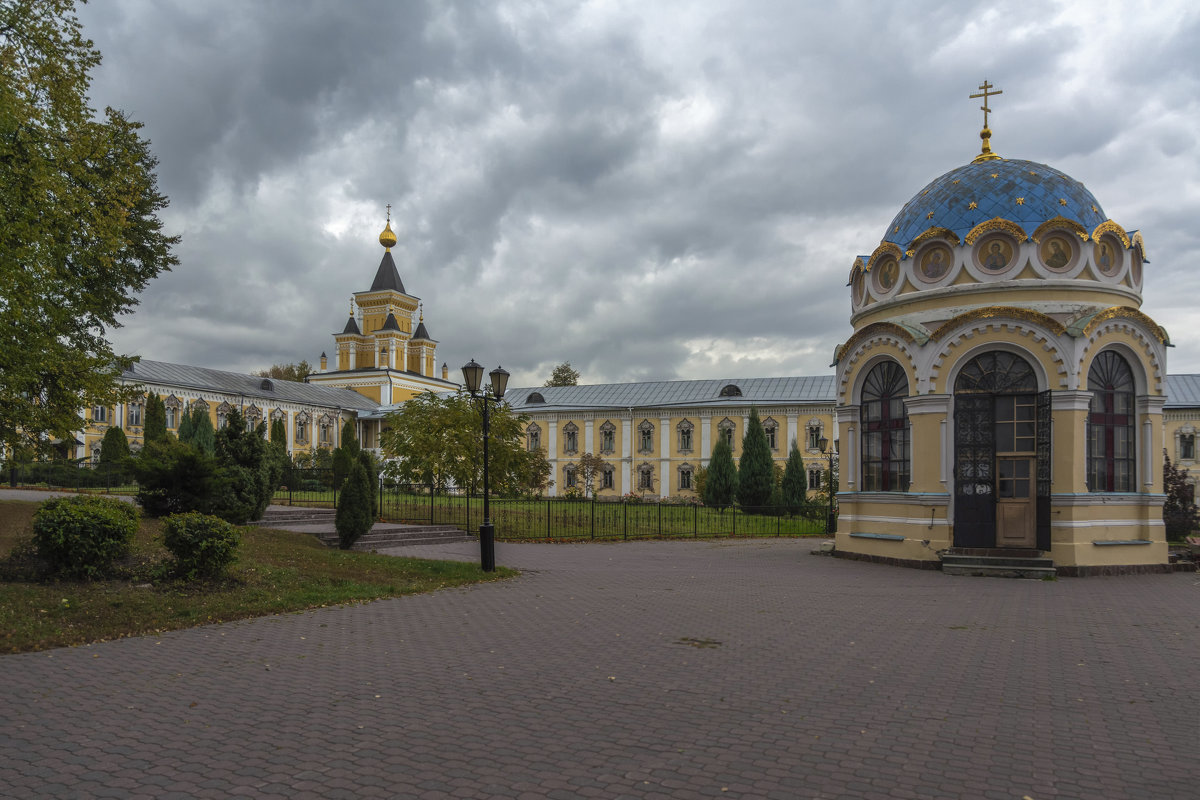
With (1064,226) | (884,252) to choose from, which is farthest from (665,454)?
(1064,226)

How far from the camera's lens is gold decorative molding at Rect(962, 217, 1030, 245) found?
650 inches

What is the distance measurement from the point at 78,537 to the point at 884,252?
633 inches

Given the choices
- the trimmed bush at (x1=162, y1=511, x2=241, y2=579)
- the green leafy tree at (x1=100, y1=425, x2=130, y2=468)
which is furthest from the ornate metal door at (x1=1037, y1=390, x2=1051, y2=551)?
the green leafy tree at (x1=100, y1=425, x2=130, y2=468)

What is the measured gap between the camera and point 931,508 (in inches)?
650

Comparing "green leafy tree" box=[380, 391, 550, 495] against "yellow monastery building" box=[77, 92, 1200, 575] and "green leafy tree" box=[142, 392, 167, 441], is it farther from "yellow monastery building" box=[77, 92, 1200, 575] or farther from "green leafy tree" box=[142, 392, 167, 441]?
"green leafy tree" box=[142, 392, 167, 441]

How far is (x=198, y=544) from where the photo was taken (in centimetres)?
1107

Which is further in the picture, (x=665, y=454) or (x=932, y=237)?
(x=665, y=454)

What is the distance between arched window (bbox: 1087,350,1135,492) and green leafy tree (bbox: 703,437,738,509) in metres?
25.2

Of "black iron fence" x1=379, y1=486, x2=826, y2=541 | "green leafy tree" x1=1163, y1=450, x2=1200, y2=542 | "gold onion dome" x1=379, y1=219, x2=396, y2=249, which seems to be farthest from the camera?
"gold onion dome" x1=379, y1=219, x2=396, y2=249

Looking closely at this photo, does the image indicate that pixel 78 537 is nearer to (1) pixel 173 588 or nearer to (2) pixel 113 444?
(1) pixel 173 588

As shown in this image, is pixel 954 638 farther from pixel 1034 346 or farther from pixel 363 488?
pixel 363 488

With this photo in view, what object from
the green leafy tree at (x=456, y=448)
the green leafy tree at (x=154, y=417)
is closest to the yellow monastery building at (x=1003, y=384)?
the green leafy tree at (x=456, y=448)

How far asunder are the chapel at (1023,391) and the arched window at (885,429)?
1.7 inches

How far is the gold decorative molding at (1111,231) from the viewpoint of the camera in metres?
16.5
